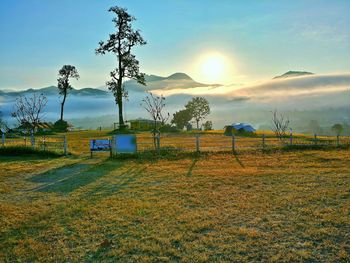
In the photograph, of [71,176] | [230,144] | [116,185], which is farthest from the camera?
[230,144]

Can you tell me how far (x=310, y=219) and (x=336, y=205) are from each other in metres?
1.48

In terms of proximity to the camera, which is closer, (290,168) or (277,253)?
(277,253)

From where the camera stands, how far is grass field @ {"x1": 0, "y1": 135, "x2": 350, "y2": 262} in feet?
18.5

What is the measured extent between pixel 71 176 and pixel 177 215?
7172 mm

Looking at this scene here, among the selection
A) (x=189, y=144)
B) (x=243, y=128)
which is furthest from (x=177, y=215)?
(x=243, y=128)

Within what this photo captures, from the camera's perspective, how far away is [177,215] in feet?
24.9

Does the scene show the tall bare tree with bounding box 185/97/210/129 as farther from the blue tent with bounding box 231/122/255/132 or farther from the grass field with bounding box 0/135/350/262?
the grass field with bounding box 0/135/350/262

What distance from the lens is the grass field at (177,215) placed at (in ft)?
18.5

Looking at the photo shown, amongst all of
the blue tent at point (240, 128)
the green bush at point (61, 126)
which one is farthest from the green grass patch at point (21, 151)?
the green bush at point (61, 126)

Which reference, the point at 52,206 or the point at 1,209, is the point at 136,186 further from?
the point at 1,209

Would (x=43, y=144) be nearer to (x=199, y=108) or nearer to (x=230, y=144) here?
(x=230, y=144)

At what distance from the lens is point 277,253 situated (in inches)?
214

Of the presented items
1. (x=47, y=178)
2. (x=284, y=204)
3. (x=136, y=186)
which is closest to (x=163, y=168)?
(x=136, y=186)

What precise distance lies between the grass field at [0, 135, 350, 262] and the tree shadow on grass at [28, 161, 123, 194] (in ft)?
0.14
